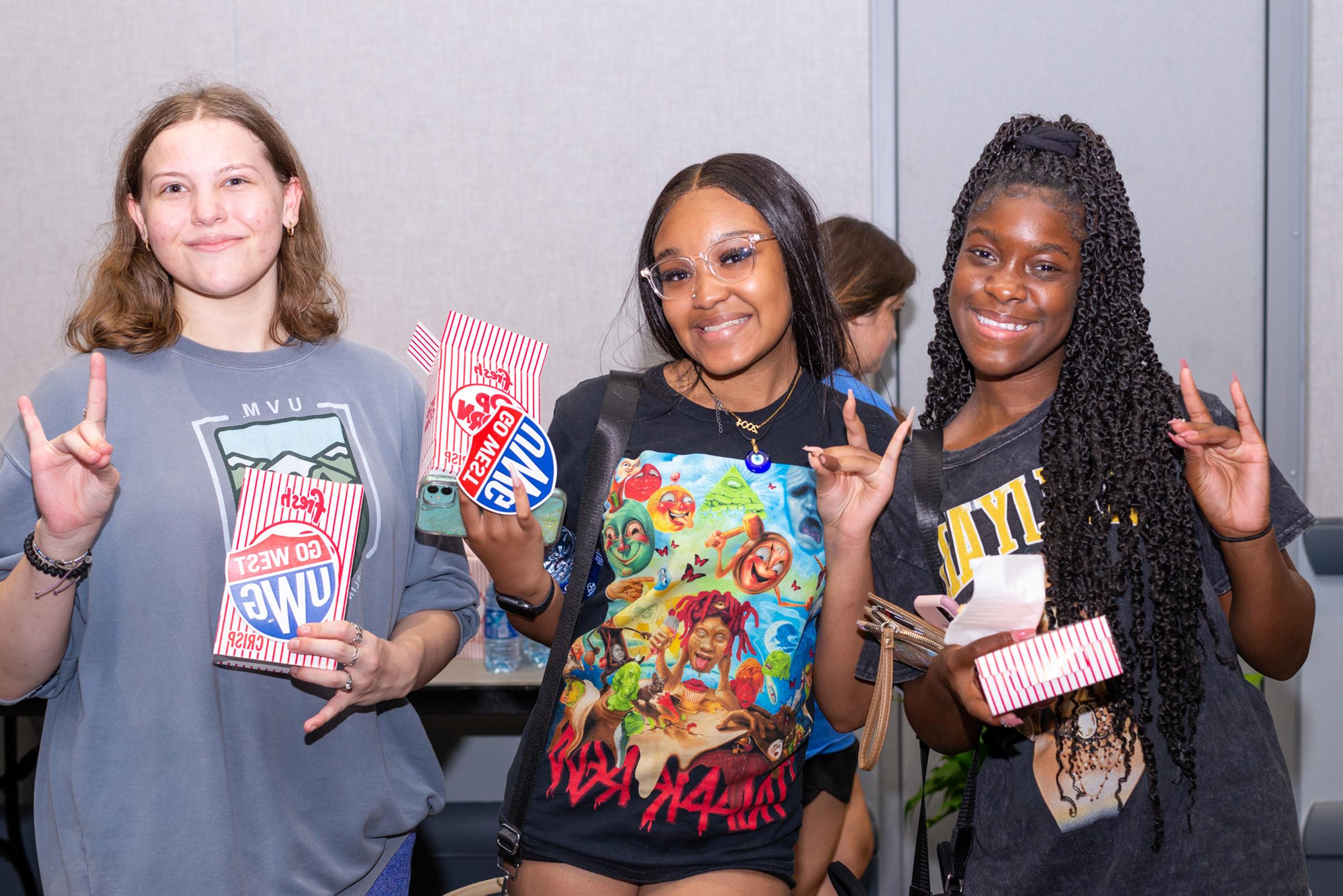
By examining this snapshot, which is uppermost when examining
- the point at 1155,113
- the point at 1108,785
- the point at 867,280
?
the point at 1155,113

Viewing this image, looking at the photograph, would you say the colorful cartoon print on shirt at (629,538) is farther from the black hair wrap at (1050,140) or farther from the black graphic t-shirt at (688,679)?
the black hair wrap at (1050,140)

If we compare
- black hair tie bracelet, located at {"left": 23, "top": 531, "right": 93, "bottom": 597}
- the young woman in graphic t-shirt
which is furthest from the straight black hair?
black hair tie bracelet, located at {"left": 23, "top": 531, "right": 93, "bottom": 597}

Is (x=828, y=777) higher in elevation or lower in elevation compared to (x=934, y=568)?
lower

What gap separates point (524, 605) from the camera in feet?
4.99

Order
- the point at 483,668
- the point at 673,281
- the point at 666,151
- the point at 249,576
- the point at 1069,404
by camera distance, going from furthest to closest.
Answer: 1. the point at 666,151
2. the point at 483,668
3. the point at 673,281
4. the point at 1069,404
5. the point at 249,576

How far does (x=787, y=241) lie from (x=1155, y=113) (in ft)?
6.73

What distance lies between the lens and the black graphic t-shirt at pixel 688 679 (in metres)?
1.41

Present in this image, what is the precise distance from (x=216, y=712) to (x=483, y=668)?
148 centimetres

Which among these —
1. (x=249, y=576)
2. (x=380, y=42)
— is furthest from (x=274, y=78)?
(x=249, y=576)

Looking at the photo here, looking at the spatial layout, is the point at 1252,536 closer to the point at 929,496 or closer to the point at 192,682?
the point at 929,496

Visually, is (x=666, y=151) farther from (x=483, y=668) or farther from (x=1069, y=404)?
(x=1069, y=404)

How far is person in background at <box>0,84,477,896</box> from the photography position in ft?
4.27

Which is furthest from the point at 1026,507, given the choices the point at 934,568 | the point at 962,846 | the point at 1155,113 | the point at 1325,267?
the point at 1325,267

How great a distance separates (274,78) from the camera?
3256mm
